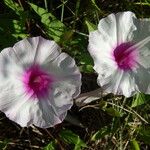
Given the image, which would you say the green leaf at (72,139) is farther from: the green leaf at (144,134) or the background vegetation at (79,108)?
the green leaf at (144,134)

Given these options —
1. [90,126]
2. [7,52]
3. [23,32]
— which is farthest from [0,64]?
[90,126]

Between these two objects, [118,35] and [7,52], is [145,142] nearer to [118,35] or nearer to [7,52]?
[118,35]

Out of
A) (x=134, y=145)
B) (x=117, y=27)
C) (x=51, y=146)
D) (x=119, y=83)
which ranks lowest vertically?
(x=134, y=145)

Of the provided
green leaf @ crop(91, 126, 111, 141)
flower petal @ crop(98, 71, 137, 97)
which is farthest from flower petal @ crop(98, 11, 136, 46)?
green leaf @ crop(91, 126, 111, 141)

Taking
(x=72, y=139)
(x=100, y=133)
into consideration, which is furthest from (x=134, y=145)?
(x=72, y=139)

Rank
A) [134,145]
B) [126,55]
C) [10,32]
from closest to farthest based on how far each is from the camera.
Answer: [126,55] < [10,32] < [134,145]

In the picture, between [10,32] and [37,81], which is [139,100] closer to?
[37,81]
